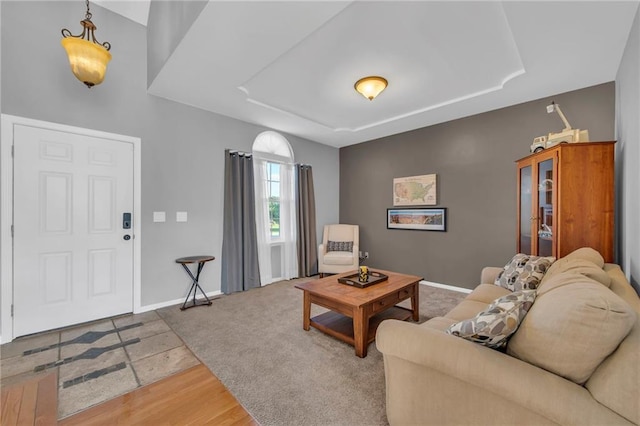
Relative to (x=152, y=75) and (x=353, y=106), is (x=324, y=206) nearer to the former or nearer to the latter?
(x=353, y=106)

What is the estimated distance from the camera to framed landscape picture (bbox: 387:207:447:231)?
4.29 meters

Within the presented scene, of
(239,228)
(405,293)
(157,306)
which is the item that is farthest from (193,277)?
(405,293)

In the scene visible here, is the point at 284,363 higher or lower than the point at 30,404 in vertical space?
lower

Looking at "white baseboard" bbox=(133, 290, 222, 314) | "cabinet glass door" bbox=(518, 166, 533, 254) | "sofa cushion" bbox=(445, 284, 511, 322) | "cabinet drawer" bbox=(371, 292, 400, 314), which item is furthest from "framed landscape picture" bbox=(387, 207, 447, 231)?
"white baseboard" bbox=(133, 290, 222, 314)

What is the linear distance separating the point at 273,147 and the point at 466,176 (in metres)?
3.18

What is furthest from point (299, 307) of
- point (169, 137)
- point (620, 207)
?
point (620, 207)

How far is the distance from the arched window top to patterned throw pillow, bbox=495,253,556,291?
3.64 metres

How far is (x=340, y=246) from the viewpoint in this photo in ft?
16.4

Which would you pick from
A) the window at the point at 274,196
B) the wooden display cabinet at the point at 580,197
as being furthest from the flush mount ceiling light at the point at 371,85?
the window at the point at 274,196

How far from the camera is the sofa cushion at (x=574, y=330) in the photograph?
902mm

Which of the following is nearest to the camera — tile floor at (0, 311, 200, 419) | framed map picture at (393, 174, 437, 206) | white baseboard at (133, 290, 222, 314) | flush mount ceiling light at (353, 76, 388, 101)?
tile floor at (0, 311, 200, 419)

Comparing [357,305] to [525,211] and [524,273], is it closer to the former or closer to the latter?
[524,273]

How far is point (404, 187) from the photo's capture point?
474 cm

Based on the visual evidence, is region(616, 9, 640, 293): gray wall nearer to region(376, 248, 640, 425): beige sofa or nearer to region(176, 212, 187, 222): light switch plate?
region(376, 248, 640, 425): beige sofa
